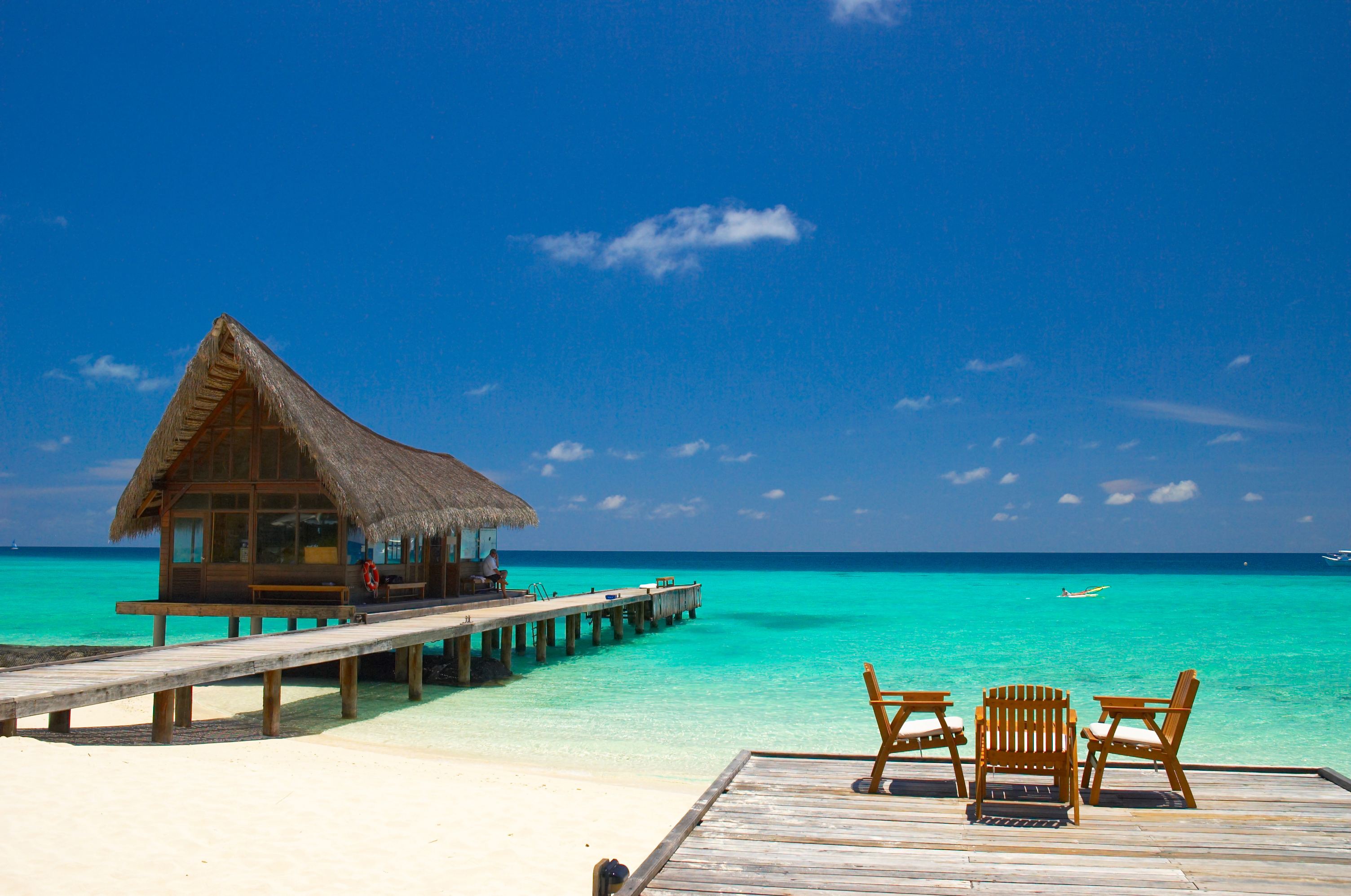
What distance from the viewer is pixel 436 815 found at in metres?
7.05

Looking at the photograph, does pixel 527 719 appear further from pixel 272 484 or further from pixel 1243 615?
pixel 1243 615

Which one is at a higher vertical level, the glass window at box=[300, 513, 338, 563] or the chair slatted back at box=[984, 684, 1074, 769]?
the glass window at box=[300, 513, 338, 563]

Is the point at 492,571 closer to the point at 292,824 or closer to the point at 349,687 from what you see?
the point at 349,687

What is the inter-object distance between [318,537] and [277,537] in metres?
0.74

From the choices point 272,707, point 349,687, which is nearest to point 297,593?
point 349,687

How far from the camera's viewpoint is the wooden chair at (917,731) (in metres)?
5.95

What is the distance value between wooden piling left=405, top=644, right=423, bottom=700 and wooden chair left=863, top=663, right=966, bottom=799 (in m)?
9.27

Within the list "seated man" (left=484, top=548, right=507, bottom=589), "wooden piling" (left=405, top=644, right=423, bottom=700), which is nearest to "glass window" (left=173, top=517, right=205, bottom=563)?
"wooden piling" (left=405, top=644, right=423, bottom=700)

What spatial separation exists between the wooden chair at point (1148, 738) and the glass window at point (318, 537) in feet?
43.2

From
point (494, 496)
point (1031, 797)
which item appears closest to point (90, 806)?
point (1031, 797)

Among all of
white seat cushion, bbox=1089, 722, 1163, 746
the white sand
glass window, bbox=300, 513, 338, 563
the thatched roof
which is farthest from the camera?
glass window, bbox=300, 513, 338, 563

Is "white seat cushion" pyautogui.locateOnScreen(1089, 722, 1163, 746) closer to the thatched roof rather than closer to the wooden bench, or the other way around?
the thatched roof

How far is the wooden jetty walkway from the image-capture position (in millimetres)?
7992

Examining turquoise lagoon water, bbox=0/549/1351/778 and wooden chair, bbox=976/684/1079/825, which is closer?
wooden chair, bbox=976/684/1079/825
